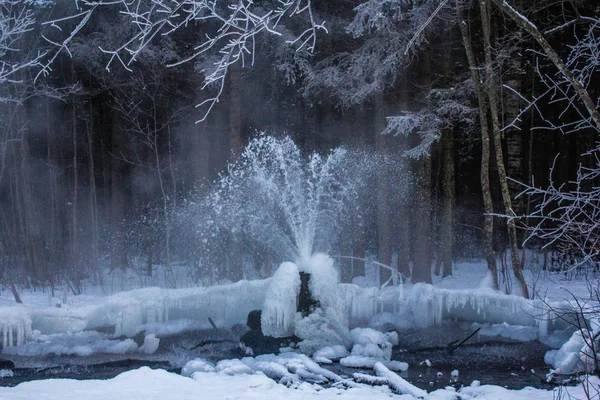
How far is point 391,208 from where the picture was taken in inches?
589

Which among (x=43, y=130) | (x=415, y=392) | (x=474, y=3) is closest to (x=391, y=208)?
(x=474, y=3)

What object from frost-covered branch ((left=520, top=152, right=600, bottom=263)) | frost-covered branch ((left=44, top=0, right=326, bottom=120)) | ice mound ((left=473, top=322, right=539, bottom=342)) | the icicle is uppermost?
frost-covered branch ((left=44, top=0, right=326, bottom=120))

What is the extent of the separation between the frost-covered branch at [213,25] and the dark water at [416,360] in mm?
4128

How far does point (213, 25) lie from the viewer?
1562cm

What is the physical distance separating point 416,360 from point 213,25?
10.8 metres

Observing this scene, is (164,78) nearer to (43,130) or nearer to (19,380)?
(43,130)

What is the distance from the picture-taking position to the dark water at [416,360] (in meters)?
8.00

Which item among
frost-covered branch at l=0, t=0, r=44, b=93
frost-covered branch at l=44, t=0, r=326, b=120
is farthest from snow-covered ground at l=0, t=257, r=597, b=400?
frost-covered branch at l=0, t=0, r=44, b=93

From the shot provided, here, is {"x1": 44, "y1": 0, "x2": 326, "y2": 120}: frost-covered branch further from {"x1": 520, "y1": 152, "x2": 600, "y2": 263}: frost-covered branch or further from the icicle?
the icicle

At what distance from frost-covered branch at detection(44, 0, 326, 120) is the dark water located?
4.13 meters

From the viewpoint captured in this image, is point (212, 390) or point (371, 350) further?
point (371, 350)

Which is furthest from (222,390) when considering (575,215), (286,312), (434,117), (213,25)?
(213,25)

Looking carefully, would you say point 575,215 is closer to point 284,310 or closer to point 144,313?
point 284,310

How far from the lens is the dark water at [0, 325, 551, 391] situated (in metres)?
8.00
